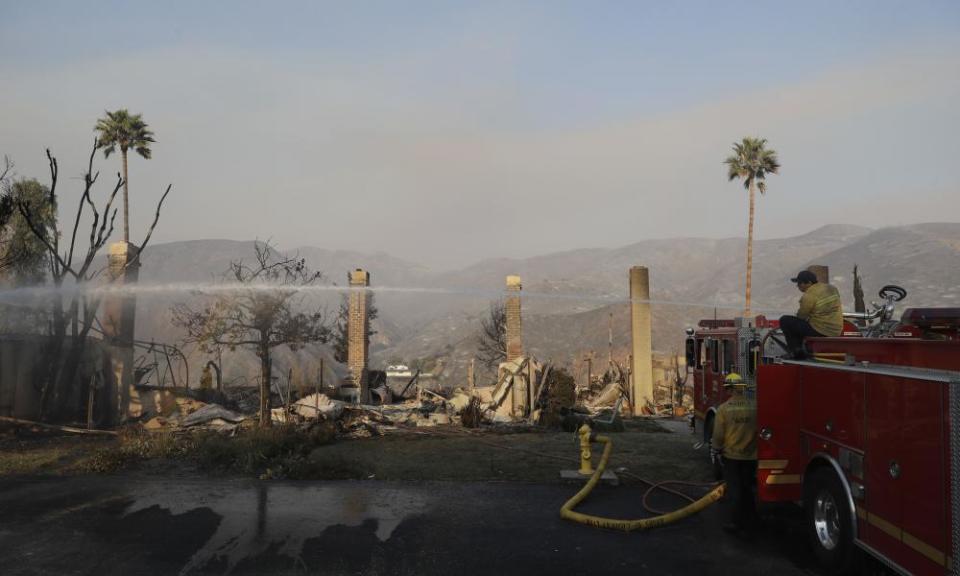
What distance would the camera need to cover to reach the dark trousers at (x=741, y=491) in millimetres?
7512

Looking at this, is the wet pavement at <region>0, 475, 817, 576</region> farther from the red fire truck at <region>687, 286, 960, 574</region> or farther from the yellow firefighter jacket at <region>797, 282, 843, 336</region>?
the yellow firefighter jacket at <region>797, 282, 843, 336</region>

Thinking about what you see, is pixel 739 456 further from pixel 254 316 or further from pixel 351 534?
pixel 254 316

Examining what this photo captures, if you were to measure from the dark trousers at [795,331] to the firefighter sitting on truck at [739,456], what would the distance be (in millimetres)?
910

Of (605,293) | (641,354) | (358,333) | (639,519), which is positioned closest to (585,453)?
(639,519)

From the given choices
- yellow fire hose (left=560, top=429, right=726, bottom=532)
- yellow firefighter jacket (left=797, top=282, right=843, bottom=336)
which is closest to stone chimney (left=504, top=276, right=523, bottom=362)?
yellow fire hose (left=560, top=429, right=726, bottom=532)

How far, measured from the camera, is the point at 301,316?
1653 centimetres

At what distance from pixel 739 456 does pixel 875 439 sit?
7.53 ft

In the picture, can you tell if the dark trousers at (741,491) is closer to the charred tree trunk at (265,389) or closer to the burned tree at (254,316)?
the burned tree at (254,316)

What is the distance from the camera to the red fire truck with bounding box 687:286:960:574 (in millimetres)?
4629

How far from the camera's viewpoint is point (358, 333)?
23.0 meters

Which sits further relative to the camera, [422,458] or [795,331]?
[422,458]

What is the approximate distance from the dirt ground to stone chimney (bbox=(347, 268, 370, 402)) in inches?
290

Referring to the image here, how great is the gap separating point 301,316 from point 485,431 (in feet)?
17.8

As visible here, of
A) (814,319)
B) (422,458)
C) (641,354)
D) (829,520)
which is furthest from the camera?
(641,354)
